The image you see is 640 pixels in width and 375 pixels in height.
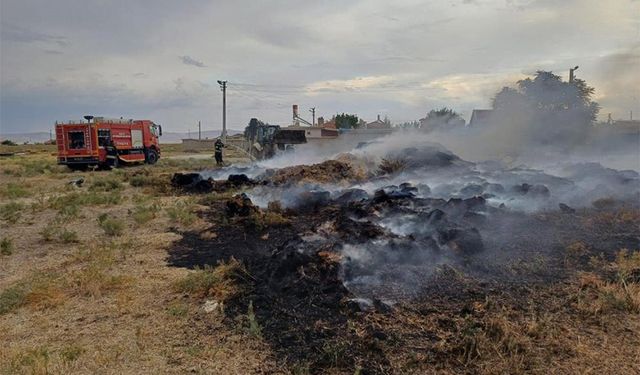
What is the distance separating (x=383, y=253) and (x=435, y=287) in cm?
104

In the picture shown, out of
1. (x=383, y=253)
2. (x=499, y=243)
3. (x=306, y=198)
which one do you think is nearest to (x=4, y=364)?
(x=383, y=253)

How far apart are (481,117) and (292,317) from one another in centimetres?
3750

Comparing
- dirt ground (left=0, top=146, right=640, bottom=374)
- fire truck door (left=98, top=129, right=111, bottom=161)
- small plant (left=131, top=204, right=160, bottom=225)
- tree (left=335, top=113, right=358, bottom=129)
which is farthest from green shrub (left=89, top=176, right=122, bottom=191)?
tree (left=335, top=113, right=358, bottom=129)

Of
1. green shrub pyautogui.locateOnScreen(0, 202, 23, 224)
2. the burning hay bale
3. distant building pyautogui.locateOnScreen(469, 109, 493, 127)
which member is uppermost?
distant building pyautogui.locateOnScreen(469, 109, 493, 127)

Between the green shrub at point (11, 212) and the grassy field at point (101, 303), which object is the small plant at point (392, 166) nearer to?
the grassy field at point (101, 303)

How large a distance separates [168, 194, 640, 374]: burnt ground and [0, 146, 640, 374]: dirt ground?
0.06 ft

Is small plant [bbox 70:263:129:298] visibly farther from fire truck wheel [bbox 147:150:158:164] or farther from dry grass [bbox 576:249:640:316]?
fire truck wheel [bbox 147:150:158:164]

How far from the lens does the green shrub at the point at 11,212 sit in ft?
37.0

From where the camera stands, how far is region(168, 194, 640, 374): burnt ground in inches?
162

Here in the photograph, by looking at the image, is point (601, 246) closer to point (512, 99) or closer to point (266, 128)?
point (266, 128)

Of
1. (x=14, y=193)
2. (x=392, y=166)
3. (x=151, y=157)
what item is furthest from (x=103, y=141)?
(x=392, y=166)

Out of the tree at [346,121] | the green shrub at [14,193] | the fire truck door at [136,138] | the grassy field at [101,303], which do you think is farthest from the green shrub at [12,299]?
the tree at [346,121]

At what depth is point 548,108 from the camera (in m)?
36.9

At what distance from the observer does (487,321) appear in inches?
179
